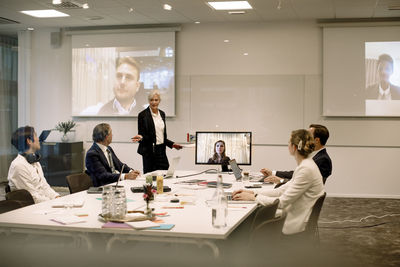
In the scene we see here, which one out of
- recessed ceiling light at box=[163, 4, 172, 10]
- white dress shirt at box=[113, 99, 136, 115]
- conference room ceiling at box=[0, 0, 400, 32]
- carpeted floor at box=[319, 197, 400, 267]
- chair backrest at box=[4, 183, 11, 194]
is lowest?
carpeted floor at box=[319, 197, 400, 267]

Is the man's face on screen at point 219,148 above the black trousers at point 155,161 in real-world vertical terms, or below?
above

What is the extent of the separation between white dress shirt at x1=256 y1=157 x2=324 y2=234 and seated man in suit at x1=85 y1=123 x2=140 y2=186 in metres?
1.84

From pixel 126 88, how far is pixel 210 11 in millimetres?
2059

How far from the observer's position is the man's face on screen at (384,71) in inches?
320

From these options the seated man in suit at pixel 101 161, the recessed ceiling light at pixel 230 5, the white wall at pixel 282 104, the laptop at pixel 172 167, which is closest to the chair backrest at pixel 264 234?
the seated man in suit at pixel 101 161

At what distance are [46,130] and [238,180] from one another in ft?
6.78

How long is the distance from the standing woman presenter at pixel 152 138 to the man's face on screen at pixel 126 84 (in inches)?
101

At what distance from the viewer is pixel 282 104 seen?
27.6 feet

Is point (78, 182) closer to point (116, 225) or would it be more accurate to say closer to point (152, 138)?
point (152, 138)

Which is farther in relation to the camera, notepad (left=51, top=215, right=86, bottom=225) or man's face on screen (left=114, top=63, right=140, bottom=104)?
man's face on screen (left=114, top=63, right=140, bottom=104)

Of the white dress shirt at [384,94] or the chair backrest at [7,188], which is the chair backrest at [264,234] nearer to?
the chair backrest at [7,188]

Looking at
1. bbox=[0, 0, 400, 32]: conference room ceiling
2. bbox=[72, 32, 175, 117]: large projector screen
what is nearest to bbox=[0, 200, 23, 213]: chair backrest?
bbox=[0, 0, 400, 32]: conference room ceiling

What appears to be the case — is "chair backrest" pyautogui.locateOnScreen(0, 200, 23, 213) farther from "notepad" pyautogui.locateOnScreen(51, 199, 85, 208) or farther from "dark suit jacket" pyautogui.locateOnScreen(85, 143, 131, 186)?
"dark suit jacket" pyautogui.locateOnScreen(85, 143, 131, 186)

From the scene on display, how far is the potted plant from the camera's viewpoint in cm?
705
